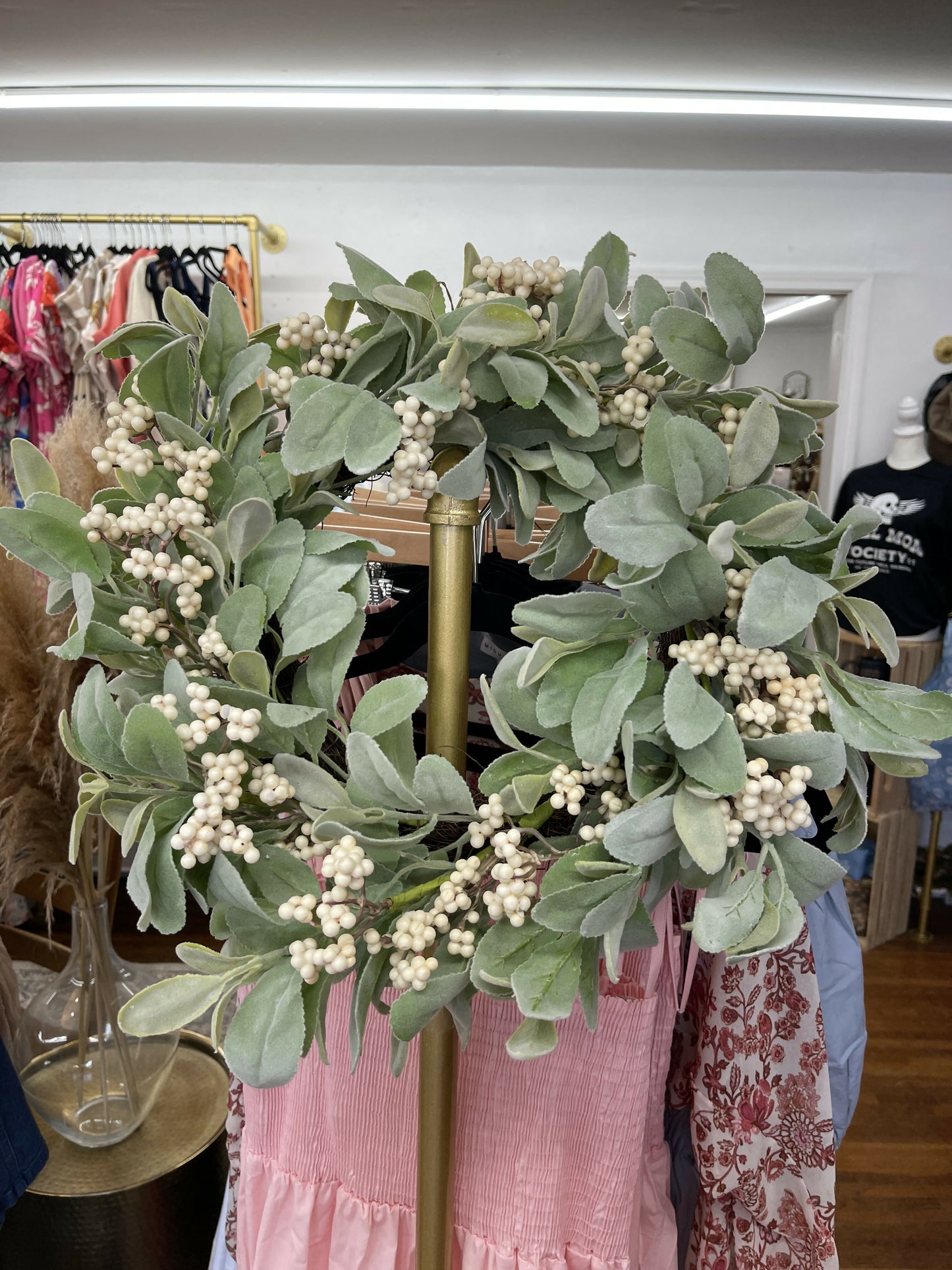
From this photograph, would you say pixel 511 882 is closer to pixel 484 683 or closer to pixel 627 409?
pixel 484 683

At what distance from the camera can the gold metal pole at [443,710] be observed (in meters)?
0.48

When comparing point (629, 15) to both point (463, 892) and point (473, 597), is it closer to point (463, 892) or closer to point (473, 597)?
point (473, 597)

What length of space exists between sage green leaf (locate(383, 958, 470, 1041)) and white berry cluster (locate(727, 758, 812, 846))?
0.15m

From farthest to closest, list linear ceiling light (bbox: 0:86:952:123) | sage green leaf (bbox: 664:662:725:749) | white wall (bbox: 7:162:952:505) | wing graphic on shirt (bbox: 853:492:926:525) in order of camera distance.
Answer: white wall (bbox: 7:162:952:505)
wing graphic on shirt (bbox: 853:492:926:525)
linear ceiling light (bbox: 0:86:952:123)
sage green leaf (bbox: 664:662:725:749)

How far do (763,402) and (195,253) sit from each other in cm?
260

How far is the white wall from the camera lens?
2836 mm

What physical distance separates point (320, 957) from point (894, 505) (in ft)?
9.17

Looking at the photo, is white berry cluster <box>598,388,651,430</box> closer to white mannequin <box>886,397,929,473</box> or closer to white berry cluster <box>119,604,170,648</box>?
white berry cluster <box>119,604,170,648</box>

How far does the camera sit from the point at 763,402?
35 centimetres

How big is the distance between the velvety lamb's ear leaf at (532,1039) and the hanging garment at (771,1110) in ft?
1.04

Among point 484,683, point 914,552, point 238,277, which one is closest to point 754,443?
point 484,683

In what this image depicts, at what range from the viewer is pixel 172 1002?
0.37 meters

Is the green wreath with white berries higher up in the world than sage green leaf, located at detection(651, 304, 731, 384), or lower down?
lower down

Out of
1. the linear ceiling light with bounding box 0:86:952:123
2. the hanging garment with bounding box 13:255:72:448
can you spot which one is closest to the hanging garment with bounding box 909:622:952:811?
the linear ceiling light with bounding box 0:86:952:123
